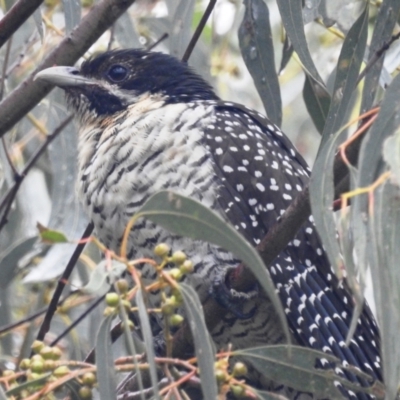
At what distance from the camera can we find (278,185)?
3.37 metres

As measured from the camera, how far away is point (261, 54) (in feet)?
10.8

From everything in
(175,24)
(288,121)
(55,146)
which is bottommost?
(55,146)

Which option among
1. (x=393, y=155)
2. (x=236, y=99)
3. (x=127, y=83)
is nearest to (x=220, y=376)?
(x=393, y=155)

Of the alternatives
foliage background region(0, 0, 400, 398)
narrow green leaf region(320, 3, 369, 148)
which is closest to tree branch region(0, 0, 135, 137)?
foliage background region(0, 0, 400, 398)

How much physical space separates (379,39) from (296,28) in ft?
0.79

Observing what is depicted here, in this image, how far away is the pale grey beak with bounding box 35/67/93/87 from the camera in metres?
3.17

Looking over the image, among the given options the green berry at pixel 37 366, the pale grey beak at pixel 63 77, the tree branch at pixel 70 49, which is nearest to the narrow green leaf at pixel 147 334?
the green berry at pixel 37 366

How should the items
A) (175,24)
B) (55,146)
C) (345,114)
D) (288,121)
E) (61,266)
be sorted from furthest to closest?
(288,121) → (55,146) → (175,24) → (61,266) → (345,114)

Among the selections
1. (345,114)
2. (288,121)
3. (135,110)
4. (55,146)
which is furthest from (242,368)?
(288,121)

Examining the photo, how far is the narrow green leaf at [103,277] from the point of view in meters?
1.96

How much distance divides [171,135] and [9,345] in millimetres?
1272

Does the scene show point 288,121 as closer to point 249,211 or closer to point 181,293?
point 249,211

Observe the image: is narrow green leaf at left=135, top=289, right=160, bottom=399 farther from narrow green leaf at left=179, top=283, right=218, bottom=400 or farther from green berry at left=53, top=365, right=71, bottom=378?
green berry at left=53, top=365, right=71, bottom=378

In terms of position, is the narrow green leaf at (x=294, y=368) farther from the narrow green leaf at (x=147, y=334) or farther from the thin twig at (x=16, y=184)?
the thin twig at (x=16, y=184)
